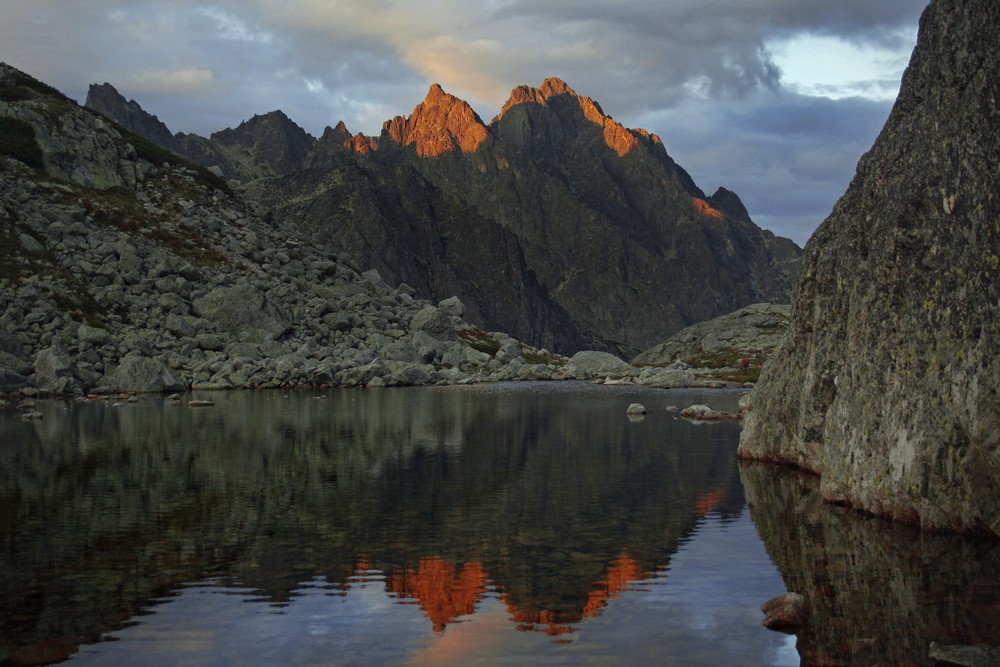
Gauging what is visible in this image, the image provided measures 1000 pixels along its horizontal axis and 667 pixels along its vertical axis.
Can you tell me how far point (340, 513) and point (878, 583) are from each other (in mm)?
17108

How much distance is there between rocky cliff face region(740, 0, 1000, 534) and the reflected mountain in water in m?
6.27

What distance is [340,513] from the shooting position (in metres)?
29.4

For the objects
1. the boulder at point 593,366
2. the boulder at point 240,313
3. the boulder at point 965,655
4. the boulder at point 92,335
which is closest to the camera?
the boulder at point 965,655

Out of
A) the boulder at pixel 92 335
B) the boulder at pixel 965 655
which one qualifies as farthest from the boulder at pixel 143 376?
the boulder at pixel 965 655

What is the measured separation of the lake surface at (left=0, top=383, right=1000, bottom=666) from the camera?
53.6ft

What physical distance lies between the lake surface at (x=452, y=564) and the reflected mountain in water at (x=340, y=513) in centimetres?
12

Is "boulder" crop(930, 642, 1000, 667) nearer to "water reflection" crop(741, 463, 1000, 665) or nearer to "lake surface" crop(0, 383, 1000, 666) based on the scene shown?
"water reflection" crop(741, 463, 1000, 665)

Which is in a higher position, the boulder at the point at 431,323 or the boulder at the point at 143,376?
the boulder at the point at 431,323

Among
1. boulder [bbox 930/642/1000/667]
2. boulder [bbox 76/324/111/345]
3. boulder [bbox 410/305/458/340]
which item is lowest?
boulder [bbox 930/642/1000/667]

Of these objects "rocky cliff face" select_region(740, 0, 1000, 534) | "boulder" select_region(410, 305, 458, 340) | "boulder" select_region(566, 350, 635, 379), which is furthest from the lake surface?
"boulder" select_region(566, 350, 635, 379)

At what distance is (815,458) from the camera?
37375mm

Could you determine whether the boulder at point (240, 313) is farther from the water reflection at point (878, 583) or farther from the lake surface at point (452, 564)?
the water reflection at point (878, 583)

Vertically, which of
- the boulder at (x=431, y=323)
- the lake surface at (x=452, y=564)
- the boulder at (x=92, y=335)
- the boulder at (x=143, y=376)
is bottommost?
the lake surface at (x=452, y=564)

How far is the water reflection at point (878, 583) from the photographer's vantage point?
16219mm
